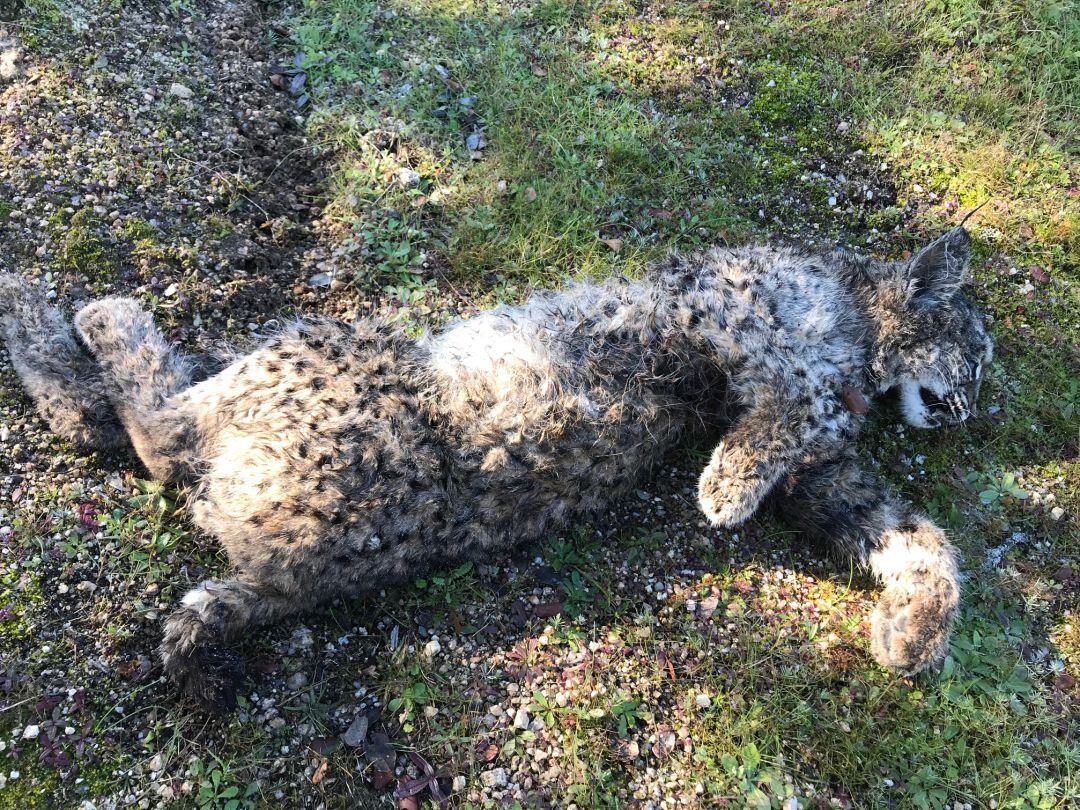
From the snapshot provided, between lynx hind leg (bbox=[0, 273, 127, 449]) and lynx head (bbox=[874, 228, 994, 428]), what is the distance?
12.9ft

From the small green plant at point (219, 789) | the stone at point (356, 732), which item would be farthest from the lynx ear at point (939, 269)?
the small green plant at point (219, 789)

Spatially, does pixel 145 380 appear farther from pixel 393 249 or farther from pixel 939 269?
pixel 939 269

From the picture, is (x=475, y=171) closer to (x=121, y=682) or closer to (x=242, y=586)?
(x=242, y=586)

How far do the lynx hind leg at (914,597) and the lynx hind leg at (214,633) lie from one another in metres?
2.66

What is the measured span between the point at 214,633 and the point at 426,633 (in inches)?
35.5

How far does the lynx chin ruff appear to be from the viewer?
2.95 metres

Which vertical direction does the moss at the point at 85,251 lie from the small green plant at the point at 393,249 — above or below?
above

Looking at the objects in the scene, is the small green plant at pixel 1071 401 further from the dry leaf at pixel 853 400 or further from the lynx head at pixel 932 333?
the dry leaf at pixel 853 400

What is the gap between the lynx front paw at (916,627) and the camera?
3.17 m

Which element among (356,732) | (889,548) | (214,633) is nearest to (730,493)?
(889,548)

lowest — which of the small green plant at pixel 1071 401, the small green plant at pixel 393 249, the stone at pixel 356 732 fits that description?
the stone at pixel 356 732

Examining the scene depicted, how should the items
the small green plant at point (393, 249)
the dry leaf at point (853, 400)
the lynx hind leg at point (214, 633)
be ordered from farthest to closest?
the small green plant at point (393, 249)
the dry leaf at point (853, 400)
the lynx hind leg at point (214, 633)

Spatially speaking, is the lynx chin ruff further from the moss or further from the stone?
the stone

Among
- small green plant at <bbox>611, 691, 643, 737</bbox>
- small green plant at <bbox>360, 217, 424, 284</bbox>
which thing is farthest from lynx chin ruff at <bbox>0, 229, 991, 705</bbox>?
small green plant at <bbox>611, 691, 643, 737</bbox>
